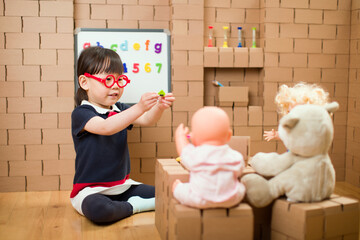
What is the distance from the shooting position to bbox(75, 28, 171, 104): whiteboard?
8.66 feet

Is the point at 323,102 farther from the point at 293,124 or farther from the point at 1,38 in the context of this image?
the point at 1,38

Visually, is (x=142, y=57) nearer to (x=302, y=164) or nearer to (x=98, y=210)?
(x=98, y=210)

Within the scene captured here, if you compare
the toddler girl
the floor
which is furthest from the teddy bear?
the toddler girl

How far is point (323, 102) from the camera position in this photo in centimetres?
165

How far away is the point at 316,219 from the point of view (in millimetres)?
1458

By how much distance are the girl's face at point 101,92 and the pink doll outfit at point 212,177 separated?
92 cm

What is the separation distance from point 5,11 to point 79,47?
1.56ft

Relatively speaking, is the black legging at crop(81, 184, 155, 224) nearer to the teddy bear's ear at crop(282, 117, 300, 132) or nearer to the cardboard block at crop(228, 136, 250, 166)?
the cardboard block at crop(228, 136, 250, 166)

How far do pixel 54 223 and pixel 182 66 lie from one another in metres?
1.21

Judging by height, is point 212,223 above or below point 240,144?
below

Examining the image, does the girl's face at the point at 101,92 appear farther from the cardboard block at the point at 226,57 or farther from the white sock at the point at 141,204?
the cardboard block at the point at 226,57

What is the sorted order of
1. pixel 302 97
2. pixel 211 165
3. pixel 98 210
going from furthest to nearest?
pixel 98 210
pixel 302 97
pixel 211 165

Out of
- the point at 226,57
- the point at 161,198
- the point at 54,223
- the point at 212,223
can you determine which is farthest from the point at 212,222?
the point at 226,57

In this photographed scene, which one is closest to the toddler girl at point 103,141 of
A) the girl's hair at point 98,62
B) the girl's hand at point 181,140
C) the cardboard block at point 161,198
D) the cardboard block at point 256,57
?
the girl's hair at point 98,62
